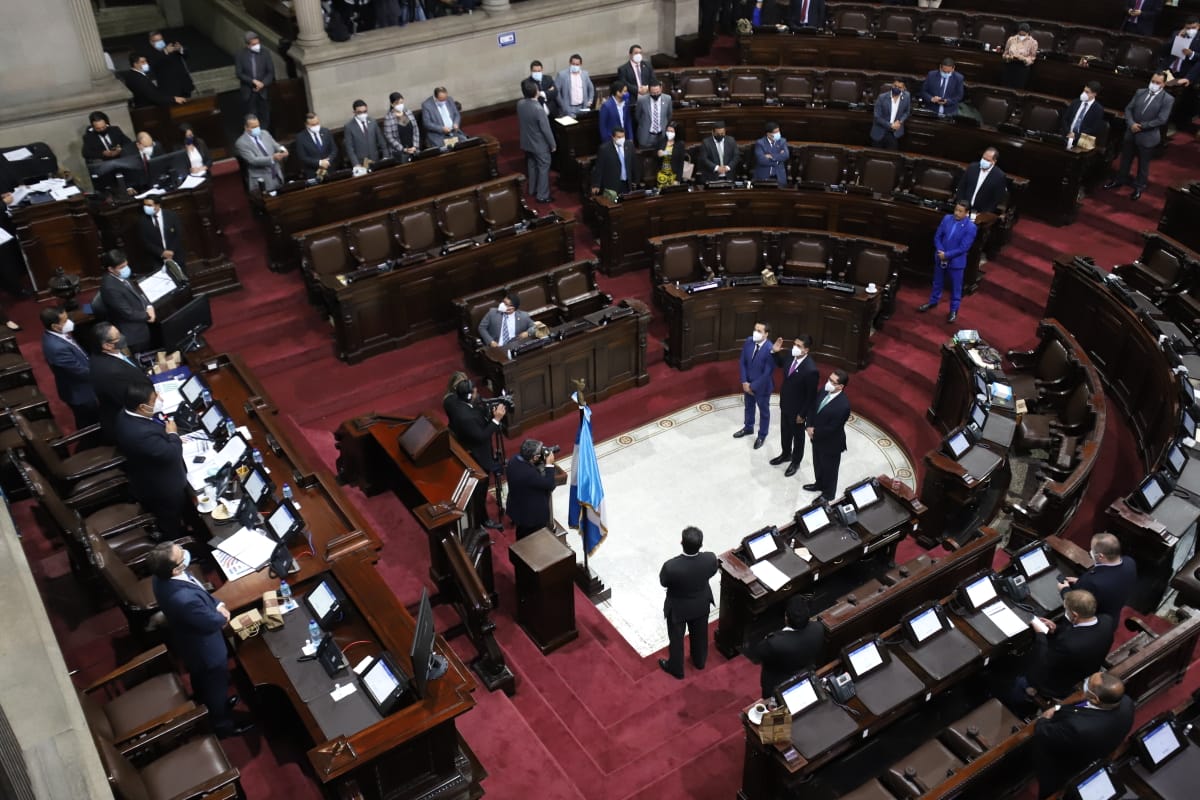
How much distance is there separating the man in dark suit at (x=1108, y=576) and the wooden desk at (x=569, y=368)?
4.98m

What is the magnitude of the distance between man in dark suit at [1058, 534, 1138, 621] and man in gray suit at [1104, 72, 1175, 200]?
705 centimetres

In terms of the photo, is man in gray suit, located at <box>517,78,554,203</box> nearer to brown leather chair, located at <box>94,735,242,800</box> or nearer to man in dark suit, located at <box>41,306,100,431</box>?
man in dark suit, located at <box>41,306,100,431</box>

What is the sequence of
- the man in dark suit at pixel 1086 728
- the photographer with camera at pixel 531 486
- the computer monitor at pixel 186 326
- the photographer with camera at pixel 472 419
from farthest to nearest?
the computer monitor at pixel 186 326 < the photographer with camera at pixel 472 419 < the photographer with camera at pixel 531 486 < the man in dark suit at pixel 1086 728

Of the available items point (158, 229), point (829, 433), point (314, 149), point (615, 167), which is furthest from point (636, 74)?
point (829, 433)

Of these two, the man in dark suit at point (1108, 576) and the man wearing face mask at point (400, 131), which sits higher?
the man wearing face mask at point (400, 131)

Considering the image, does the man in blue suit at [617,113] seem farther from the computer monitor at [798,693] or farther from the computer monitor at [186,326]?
the computer monitor at [798,693]

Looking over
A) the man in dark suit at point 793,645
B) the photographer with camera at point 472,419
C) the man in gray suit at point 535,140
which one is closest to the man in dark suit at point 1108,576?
the man in dark suit at point 793,645

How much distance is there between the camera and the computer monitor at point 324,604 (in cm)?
664

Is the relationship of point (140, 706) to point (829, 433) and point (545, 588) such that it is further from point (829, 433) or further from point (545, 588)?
point (829, 433)

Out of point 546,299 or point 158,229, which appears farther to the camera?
point 546,299

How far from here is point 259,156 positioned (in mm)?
11672

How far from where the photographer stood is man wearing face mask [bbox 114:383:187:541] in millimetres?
7500

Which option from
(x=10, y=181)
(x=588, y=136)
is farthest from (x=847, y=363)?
(x=10, y=181)

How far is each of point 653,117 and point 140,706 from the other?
8956 mm
